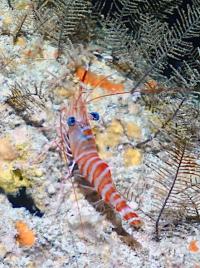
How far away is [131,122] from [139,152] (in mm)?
300

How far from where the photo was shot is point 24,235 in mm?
2738

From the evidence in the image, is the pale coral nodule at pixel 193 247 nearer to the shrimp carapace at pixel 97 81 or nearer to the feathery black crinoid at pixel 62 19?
the shrimp carapace at pixel 97 81

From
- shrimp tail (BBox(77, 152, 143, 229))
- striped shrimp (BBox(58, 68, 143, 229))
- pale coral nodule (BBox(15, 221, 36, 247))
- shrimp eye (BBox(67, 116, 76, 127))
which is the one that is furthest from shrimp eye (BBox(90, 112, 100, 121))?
pale coral nodule (BBox(15, 221, 36, 247))

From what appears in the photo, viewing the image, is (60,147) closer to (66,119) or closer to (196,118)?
(66,119)

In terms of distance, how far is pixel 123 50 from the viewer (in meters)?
3.76

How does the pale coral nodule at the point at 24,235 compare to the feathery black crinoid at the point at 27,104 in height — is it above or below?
below

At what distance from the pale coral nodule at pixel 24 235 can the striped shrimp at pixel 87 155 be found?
521mm

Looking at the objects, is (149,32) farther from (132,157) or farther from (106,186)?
(106,186)

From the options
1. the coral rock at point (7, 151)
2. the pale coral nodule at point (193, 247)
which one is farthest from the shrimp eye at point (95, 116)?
the pale coral nodule at point (193, 247)

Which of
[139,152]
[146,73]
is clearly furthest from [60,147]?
[146,73]

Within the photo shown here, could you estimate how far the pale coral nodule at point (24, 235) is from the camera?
272cm

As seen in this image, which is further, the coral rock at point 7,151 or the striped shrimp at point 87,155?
the coral rock at point 7,151

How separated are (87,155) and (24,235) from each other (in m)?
0.73

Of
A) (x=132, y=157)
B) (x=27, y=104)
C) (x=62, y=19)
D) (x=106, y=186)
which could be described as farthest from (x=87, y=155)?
(x=62, y=19)
